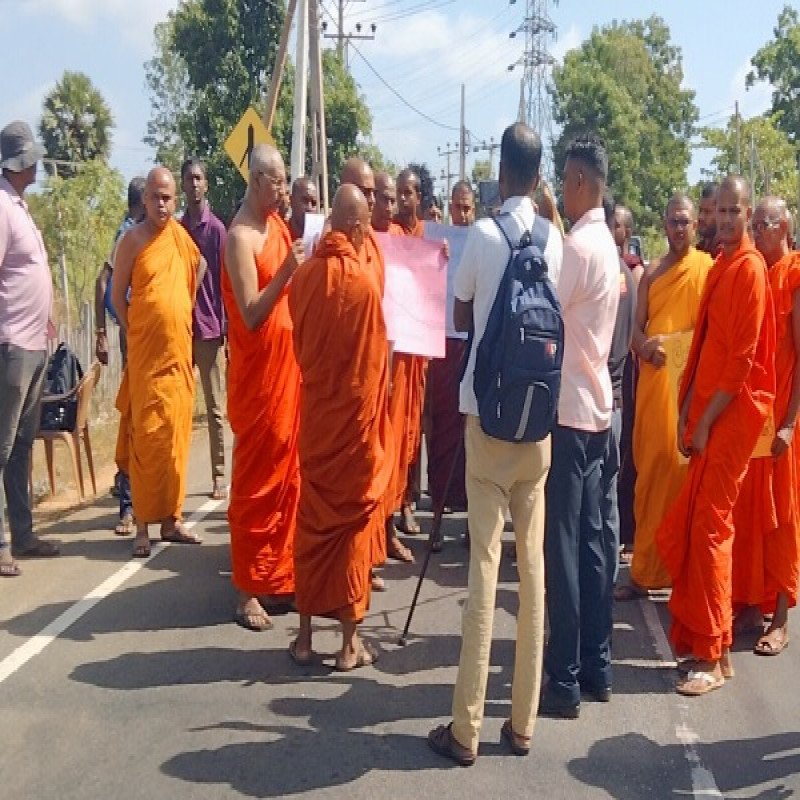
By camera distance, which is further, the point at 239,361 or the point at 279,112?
the point at 279,112

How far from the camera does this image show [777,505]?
5.53 m

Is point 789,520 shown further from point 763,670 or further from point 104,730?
point 104,730

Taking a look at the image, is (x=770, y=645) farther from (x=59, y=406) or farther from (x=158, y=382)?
(x=59, y=406)

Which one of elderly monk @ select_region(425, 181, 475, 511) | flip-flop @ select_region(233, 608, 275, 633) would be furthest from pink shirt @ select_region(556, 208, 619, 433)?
elderly monk @ select_region(425, 181, 475, 511)

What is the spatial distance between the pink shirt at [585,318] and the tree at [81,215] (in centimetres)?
2084

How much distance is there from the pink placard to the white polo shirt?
1.97 metres

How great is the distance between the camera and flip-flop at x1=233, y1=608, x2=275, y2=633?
5574 millimetres

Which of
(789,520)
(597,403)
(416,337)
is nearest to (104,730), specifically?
(597,403)

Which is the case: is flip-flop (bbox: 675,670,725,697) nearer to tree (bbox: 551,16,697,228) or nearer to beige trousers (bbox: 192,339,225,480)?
beige trousers (bbox: 192,339,225,480)

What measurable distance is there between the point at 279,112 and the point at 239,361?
21.1m

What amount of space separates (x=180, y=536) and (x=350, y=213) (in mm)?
3148

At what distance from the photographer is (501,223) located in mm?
4152

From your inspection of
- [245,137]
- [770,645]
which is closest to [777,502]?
[770,645]

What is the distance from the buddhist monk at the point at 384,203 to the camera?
6.86m
